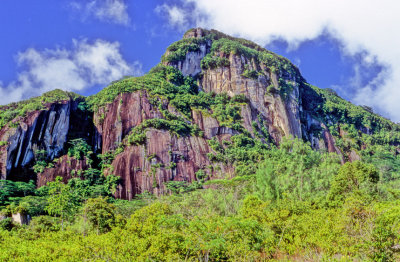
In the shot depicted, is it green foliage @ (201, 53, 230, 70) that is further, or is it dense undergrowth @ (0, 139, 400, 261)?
green foliage @ (201, 53, 230, 70)

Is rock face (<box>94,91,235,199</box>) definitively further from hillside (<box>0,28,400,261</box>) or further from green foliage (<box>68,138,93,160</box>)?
green foliage (<box>68,138,93,160</box>)

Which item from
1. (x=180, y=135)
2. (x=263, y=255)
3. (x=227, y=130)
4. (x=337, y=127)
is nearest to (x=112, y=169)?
(x=180, y=135)

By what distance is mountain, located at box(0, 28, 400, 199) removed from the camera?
58.0 meters

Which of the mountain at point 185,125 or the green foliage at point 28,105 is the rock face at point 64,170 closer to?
the mountain at point 185,125

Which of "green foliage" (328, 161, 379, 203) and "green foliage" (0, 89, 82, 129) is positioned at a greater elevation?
"green foliage" (0, 89, 82, 129)

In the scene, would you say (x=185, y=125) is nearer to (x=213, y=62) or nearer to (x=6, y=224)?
(x=213, y=62)

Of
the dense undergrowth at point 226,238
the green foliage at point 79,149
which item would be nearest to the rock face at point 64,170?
the green foliage at point 79,149

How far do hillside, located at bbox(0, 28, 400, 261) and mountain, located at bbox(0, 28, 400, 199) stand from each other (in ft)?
0.97

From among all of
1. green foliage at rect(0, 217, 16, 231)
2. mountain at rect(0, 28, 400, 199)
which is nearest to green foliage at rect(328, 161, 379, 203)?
mountain at rect(0, 28, 400, 199)

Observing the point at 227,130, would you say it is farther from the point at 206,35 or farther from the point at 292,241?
the point at 292,241

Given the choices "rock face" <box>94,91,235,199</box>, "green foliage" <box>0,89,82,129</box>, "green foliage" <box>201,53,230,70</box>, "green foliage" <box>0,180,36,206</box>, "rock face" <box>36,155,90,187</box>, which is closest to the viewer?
"green foliage" <box>0,180,36,206</box>

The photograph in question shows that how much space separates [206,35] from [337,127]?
172ft

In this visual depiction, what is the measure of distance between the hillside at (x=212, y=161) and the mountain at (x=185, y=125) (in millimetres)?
296

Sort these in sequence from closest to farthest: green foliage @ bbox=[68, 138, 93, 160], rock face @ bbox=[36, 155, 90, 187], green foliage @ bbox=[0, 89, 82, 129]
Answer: rock face @ bbox=[36, 155, 90, 187] → green foliage @ bbox=[0, 89, 82, 129] → green foliage @ bbox=[68, 138, 93, 160]
